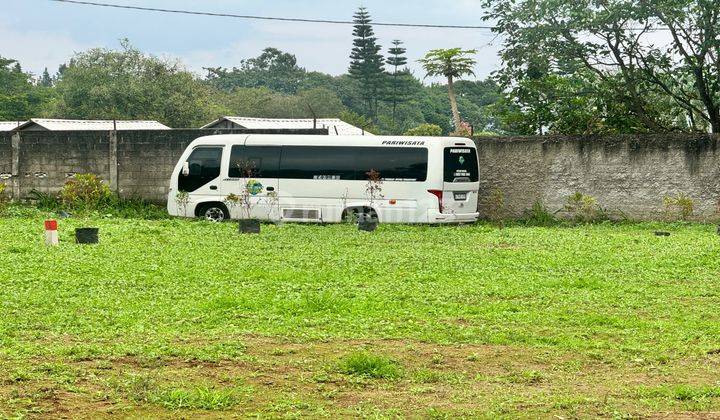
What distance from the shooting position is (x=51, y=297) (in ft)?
31.7

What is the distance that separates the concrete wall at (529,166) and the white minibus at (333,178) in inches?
60.9

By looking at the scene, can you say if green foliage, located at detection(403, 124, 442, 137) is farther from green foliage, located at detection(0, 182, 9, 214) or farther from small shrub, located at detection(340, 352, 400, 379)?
small shrub, located at detection(340, 352, 400, 379)

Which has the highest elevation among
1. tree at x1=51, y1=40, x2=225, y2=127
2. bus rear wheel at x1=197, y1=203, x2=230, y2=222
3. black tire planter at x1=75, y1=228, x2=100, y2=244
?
tree at x1=51, y1=40, x2=225, y2=127

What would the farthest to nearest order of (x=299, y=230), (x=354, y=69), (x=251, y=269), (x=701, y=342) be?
1. (x=354, y=69)
2. (x=299, y=230)
3. (x=251, y=269)
4. (x=701, y=342)

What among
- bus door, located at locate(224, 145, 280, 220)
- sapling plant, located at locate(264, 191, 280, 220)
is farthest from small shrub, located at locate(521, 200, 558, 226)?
bus door, located at locate(224, 145, 280, 220)

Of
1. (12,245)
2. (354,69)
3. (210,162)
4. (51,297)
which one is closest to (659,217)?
(210,162)

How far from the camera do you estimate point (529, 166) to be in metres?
22.6

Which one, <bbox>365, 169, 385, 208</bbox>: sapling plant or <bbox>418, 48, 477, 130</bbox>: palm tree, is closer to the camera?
<bbox>365, 169, 385, 208</bbox>: sapling plant

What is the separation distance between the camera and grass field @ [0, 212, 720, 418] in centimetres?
609

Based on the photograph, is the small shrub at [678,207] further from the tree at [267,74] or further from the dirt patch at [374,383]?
the tree at [267,74]

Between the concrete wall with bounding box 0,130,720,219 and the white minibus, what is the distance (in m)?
1.55

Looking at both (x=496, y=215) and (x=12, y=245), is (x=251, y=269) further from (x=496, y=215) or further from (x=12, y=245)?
(x=496, y=215)

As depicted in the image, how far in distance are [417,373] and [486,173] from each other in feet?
53.4

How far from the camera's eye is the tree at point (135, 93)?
6112 centimetres
